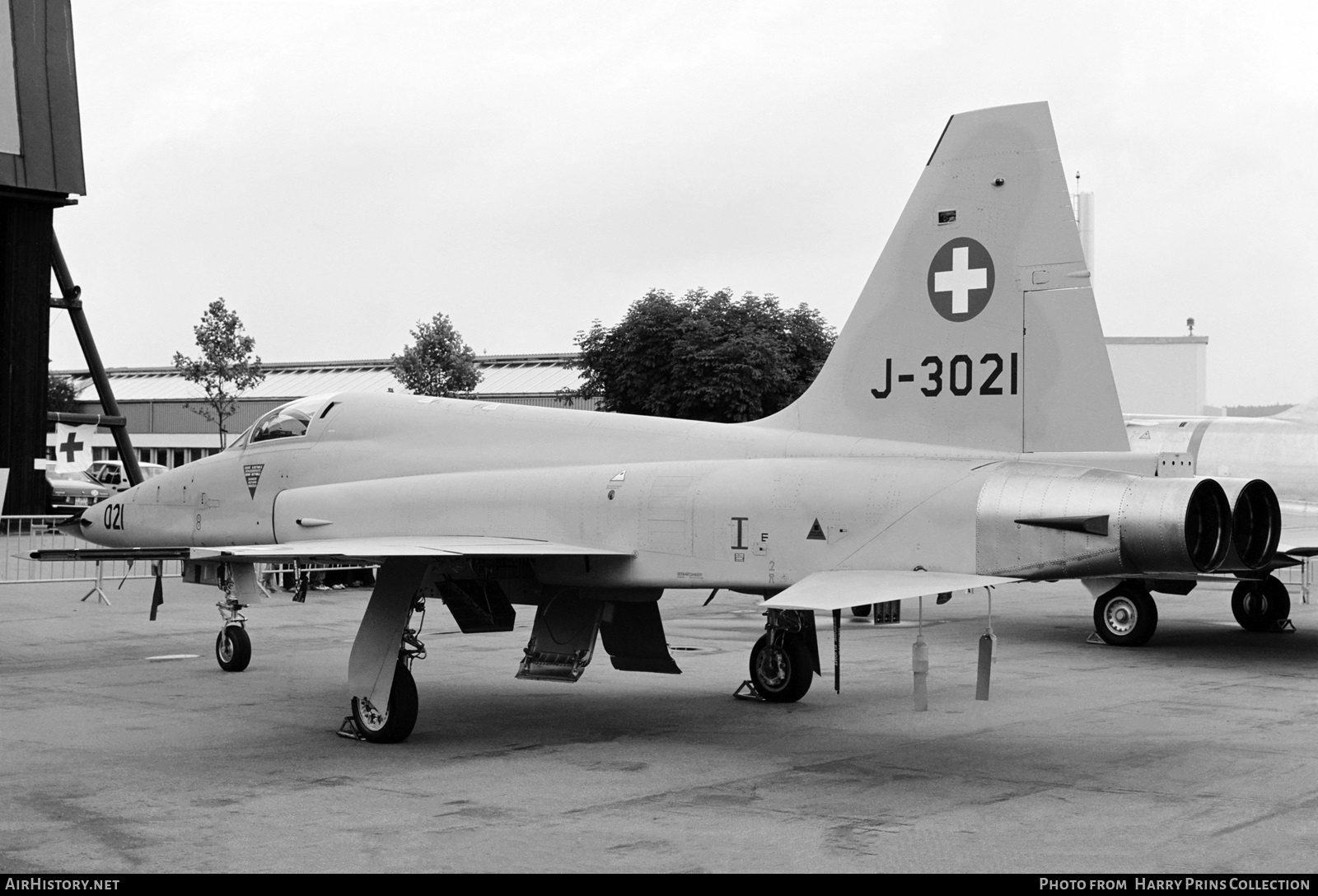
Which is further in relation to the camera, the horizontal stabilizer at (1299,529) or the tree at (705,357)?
the tree at (705,357)

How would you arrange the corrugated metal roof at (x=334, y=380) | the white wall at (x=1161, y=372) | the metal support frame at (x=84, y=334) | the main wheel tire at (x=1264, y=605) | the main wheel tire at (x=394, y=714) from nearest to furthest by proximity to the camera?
1. the main wheel tire at (x=394, y=714)
2. the main wheel tire at (x=1264, y=605)
3. the metal support frame at (x=84, y=334)
4. the white wall at (x=1161, y=372)
5. the corrugated metal roof at (x=334, y=380)

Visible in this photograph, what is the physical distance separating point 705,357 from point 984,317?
30.2 meters

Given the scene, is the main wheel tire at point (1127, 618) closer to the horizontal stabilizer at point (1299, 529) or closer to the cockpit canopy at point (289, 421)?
the horizontal stabilizer at point (1299, 529)

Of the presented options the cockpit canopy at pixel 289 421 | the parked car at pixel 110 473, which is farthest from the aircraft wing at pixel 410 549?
the parked car at pixel 110 473

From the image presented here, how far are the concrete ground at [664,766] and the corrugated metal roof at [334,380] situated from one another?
40.8m

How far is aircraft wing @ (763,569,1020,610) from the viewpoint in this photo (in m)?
8.23

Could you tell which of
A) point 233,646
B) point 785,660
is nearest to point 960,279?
point 785,660

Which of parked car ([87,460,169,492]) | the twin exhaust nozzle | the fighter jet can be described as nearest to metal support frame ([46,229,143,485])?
parked car ([87,460,169,492])

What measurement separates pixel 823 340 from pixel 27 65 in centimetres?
2444

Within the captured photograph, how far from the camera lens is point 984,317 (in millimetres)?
9258

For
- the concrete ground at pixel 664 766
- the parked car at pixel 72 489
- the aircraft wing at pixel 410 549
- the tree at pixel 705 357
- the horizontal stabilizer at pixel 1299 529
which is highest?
the tree at pixel 705 357

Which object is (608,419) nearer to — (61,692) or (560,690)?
(560,690)

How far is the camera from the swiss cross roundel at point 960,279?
9.26 meters

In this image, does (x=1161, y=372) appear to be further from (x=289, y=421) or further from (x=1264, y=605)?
(x=289, y=421)
